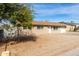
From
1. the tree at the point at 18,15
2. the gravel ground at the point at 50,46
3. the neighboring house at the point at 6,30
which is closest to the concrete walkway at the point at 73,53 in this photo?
the gravel ground at the point at 50,46

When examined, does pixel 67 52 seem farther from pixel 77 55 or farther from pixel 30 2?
pixel 30 2

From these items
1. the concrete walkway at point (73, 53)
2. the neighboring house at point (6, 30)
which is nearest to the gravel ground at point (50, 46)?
the concrete walkway at point (73, 53)

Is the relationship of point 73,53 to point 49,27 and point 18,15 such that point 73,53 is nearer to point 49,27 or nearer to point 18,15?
point 49,27

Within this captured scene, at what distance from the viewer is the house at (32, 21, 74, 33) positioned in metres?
4.01

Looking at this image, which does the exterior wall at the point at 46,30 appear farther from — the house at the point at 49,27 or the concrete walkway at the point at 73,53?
the concrete walkway at the point at 73,53

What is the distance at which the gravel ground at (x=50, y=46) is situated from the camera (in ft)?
13.1

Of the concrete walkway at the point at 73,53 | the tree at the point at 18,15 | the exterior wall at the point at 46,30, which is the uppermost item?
the tree at the point at 18,15

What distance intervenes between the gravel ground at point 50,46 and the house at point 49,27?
0.16 ft

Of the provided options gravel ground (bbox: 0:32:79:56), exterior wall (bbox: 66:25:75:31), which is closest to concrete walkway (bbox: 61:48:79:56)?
gravel ground (bbox: 0:32:79:56)

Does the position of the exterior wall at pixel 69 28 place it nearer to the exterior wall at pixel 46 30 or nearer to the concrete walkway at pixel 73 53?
the exterior wall at pixel 46 30

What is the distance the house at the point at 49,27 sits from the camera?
4.01 m

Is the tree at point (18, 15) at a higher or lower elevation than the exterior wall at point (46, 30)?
higher

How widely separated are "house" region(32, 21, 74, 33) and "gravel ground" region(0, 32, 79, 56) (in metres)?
0.05

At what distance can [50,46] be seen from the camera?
4.02 m
